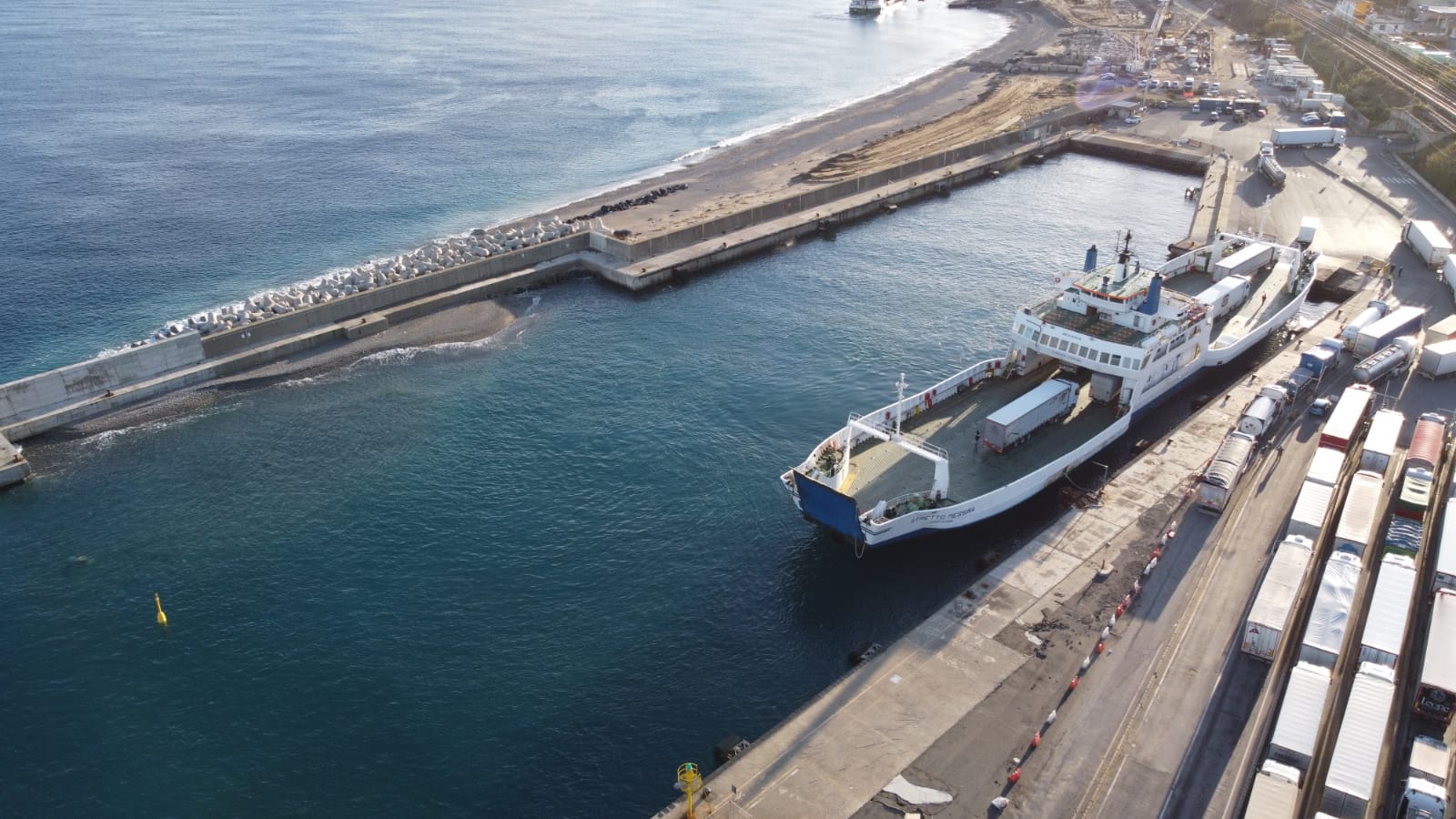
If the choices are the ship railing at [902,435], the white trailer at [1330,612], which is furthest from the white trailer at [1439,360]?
the ship railing at [902,435]

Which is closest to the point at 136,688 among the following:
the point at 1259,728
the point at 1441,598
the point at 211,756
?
the point at 211,756

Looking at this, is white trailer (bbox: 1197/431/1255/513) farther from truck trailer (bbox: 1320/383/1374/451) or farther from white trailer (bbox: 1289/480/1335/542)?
truck trailer (bbox: 1320/383/1374/451)

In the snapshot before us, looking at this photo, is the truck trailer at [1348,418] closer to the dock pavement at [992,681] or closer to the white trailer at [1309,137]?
the dock pavement at [992,681]

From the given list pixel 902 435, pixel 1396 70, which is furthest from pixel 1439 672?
pixel 1396 70

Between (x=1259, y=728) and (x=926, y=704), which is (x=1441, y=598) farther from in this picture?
(x=926, y=704)

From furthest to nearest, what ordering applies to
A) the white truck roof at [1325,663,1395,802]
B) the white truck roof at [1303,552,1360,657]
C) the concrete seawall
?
the concrete seawall < the white truck roof at [1303,552,1360,657] < the white truck roof at [1325,663,1395,802]

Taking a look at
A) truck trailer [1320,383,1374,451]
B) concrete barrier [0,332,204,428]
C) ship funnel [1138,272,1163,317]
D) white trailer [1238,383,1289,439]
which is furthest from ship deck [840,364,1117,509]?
concrete barrier [0,332,204,428]
